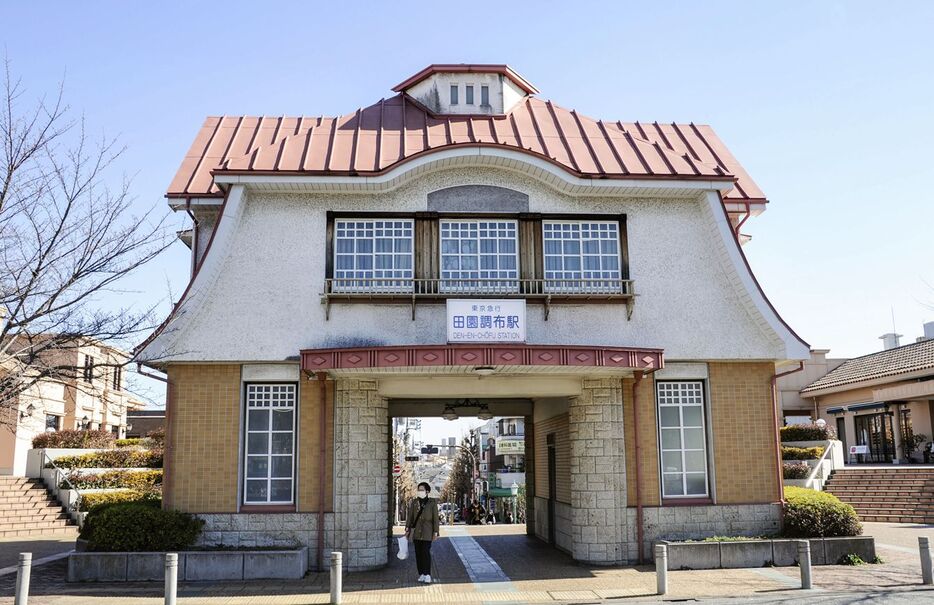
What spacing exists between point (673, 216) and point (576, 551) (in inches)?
286

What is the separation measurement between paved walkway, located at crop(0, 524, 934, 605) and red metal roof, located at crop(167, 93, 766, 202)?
25.4 ft

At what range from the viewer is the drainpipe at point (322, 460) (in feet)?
50.0

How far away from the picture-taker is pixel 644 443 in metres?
16.4

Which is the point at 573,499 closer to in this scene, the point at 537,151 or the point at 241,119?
the point at 537,151

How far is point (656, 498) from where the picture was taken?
16141 mm

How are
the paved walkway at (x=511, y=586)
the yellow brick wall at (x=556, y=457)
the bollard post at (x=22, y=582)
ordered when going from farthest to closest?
the yellow brick wall at (x=556, y=457) → the paved walkway at (x=511, y=586) → the bollard post at (x=22, y=582)

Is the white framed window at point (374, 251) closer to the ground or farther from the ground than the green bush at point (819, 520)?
farther from the ground

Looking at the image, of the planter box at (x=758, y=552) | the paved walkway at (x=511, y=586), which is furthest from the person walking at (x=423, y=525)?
the planter box at (x=758, y=552)

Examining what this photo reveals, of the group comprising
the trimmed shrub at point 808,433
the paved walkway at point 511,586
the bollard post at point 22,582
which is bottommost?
the paved walkway at point 511,586

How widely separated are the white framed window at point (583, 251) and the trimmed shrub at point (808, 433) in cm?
1618

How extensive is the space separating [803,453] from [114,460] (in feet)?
77.5

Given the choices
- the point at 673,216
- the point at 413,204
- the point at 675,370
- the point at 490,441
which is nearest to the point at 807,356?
the point at 675,370

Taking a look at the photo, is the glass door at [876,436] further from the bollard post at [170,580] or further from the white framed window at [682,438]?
the bollard post at [170,580]

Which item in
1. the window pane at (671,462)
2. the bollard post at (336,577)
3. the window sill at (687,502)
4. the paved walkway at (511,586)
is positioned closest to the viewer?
the bollard post at (336,577)
